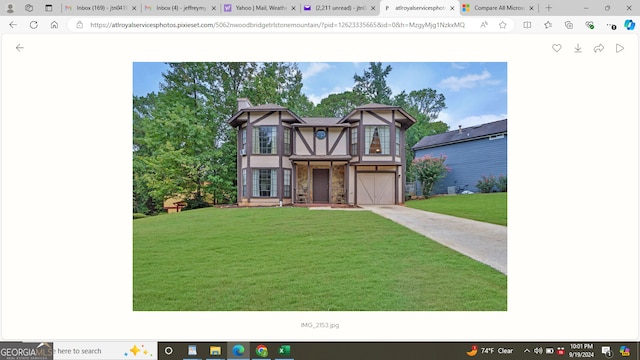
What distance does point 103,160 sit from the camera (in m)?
2.17

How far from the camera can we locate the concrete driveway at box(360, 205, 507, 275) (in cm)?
302

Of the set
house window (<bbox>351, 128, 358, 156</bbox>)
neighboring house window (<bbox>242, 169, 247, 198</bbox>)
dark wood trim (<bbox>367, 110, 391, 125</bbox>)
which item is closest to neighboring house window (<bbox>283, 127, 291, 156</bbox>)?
neighboring house window (<bbox>242, 169, 247, 198</bbox>)

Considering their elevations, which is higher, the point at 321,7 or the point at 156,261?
the point at 321,7

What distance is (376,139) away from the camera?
10883mm

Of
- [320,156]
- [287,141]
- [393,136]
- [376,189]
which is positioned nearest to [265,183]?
[287,141]

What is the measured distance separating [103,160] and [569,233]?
12.3ft

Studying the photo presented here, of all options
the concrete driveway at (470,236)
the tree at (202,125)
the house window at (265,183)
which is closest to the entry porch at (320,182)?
the house window at (265,183)

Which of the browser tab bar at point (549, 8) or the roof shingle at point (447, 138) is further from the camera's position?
the roof shingle at point (447, 138)

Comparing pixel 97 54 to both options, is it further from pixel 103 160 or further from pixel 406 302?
pixel 406 302

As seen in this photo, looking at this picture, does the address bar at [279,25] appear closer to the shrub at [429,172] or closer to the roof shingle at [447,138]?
the roof shingle at [447,138]

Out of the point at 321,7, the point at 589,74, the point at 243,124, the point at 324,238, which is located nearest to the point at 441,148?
the point at 243,124

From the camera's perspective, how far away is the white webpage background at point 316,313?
6.53 ft

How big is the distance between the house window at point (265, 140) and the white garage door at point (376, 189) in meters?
3.96

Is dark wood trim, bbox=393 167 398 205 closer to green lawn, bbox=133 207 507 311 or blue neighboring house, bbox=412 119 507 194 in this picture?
blue neighboring house, bbox=412 119 507 194
